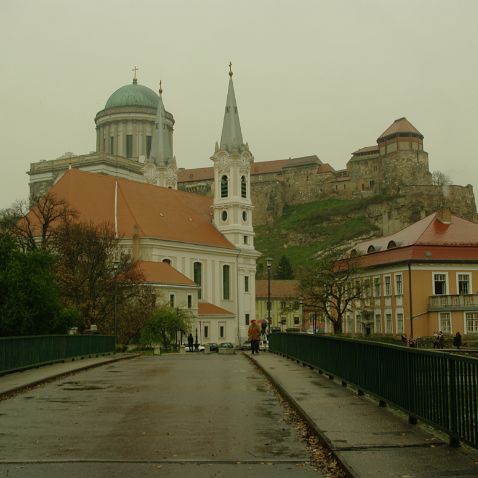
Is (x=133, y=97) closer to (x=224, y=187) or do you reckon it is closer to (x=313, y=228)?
(x=313, y=228)

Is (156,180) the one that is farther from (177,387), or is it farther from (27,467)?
(27,467)

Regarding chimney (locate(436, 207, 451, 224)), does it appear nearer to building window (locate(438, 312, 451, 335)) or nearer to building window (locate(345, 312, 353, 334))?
building window (locate(438, 312, 451, 335))

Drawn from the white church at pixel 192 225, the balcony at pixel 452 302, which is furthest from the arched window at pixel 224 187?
the balcony at pixel 452 302

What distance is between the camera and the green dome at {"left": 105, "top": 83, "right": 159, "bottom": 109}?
421ft

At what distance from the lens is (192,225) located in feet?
274

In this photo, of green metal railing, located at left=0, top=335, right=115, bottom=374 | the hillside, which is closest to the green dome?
the hillside

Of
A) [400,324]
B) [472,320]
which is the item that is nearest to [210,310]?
[400,324]

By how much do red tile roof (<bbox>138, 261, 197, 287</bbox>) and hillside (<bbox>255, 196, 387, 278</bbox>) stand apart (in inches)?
2718

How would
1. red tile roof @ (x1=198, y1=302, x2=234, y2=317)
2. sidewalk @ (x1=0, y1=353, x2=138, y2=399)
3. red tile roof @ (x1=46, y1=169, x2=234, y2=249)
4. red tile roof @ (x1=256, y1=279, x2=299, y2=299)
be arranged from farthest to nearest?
red tile roof @ (x1=256, y1=279, x2=299, y2=299), red tile roof @ (x1=198, y1=302, x2=234, y2=317), red tile roof @ (x1=46, y1=169, x2=234, y2=249), sidewalk @ (x1=0, y1=353, x2=138, y2=399)

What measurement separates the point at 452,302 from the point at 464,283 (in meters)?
4.02

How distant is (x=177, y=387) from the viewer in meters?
17.8

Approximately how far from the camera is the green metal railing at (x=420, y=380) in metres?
8.27

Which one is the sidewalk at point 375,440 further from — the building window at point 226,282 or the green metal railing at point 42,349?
the building window at point 226,282

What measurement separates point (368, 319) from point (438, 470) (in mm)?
50702
